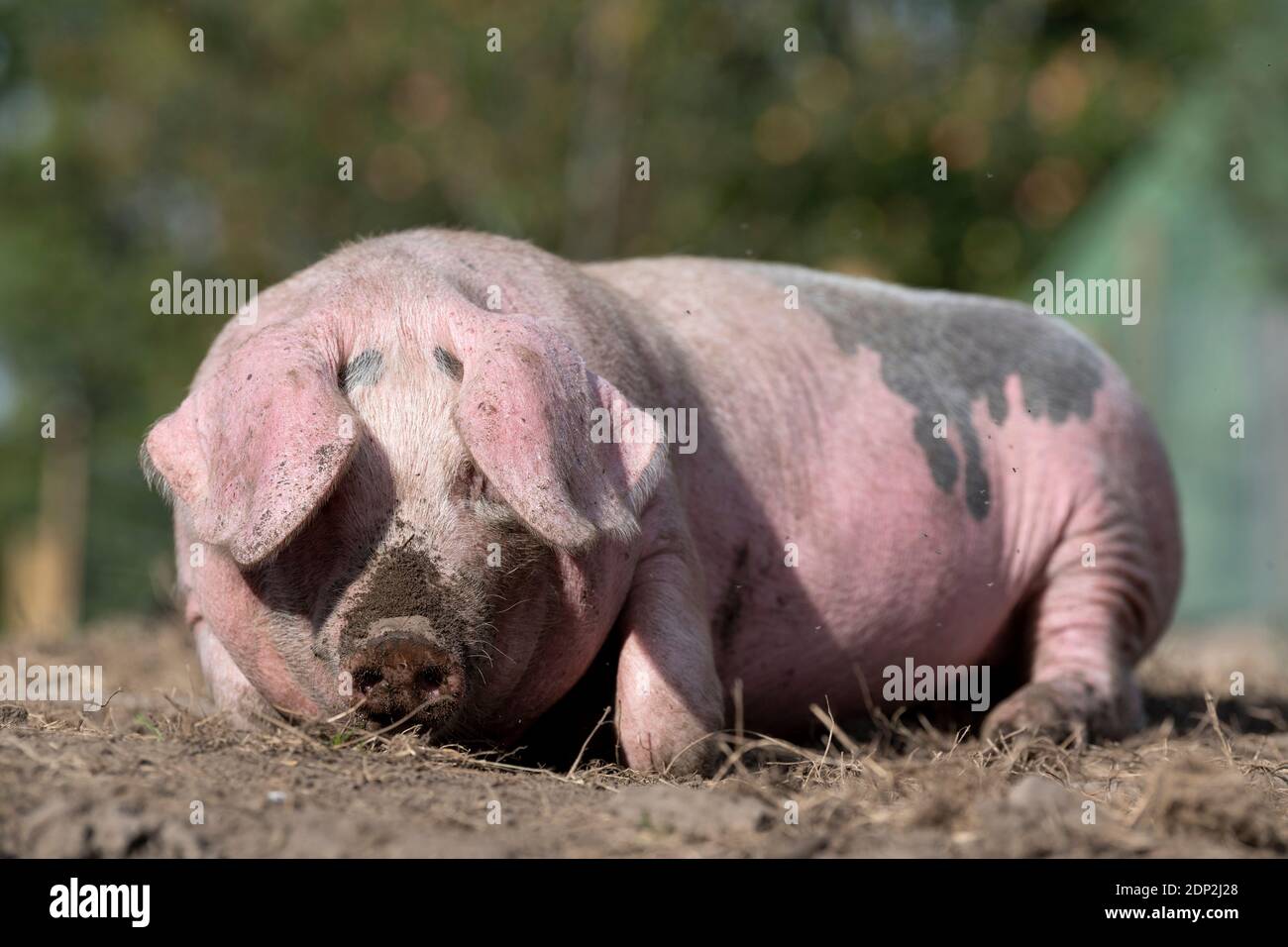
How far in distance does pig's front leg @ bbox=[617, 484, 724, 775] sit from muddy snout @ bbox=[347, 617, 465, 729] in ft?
2.02

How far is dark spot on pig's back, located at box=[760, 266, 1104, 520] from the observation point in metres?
5.80

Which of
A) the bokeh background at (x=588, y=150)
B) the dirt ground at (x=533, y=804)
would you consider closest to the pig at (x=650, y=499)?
the dirt ground at (x=533, y=804)

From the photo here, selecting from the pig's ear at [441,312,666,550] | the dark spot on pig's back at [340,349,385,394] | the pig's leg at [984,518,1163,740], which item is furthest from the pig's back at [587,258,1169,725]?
the dark spot on pig's back at [340,349,385,394]

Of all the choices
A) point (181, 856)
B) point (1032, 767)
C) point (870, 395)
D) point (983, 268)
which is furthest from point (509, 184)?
point (181, 856)

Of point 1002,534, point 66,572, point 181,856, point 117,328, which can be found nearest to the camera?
point 181,856

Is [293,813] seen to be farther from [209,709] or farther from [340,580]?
[209,709]

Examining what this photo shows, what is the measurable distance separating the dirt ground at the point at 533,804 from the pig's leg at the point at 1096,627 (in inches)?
44.9

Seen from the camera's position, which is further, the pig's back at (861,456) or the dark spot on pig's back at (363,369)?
the pig's back at (861,456)

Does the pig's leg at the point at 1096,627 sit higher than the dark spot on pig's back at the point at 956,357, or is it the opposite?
the dark spot on pig's back at the point at 956,357

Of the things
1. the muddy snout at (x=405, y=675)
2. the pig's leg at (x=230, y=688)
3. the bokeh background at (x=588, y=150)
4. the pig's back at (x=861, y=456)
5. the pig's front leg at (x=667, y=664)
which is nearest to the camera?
the muddy snout at (x=405, y=675)

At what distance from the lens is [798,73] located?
2073cm

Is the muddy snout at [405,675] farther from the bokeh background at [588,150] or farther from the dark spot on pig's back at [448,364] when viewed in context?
the bokeh background at [588,150]

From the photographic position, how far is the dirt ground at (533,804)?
3268 mm

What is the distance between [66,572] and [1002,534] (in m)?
13.6
